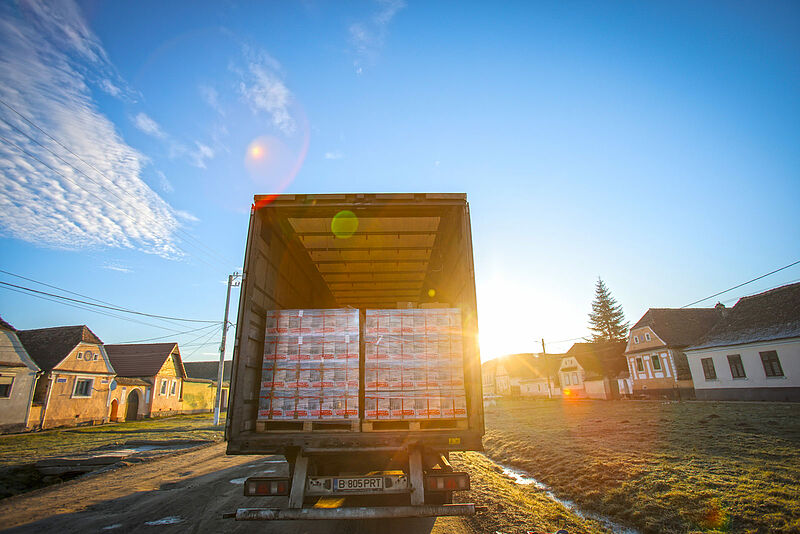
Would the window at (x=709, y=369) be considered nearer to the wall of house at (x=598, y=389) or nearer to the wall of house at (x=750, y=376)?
the wall of house at (x=750, y=376)

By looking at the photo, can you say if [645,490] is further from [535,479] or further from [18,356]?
[18,356]

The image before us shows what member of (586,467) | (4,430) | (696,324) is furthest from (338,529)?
(696,324)

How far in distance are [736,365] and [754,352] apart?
1644 millimetres

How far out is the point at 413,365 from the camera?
470 cm

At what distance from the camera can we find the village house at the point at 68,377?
72.6 feet

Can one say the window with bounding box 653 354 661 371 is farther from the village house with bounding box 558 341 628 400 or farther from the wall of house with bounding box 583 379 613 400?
the wall of house with bounding box 583 379 613 400

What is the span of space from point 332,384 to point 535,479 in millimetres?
6502

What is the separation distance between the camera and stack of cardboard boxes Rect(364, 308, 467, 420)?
15.0 feet

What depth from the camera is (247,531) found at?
5.00 meters

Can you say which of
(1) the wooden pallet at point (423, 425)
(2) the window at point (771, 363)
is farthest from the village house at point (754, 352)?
(1) the wooden pallet at point (423, 425)

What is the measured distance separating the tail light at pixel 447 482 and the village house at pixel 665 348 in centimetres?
3185

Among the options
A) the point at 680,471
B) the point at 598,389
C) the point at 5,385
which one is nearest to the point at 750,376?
the point at 598,389

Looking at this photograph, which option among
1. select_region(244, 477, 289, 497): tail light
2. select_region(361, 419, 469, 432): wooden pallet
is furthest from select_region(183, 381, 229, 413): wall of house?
select_region(361, 419, 469, 432): wooden pallet

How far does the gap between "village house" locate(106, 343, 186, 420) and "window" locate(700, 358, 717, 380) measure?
138ft
